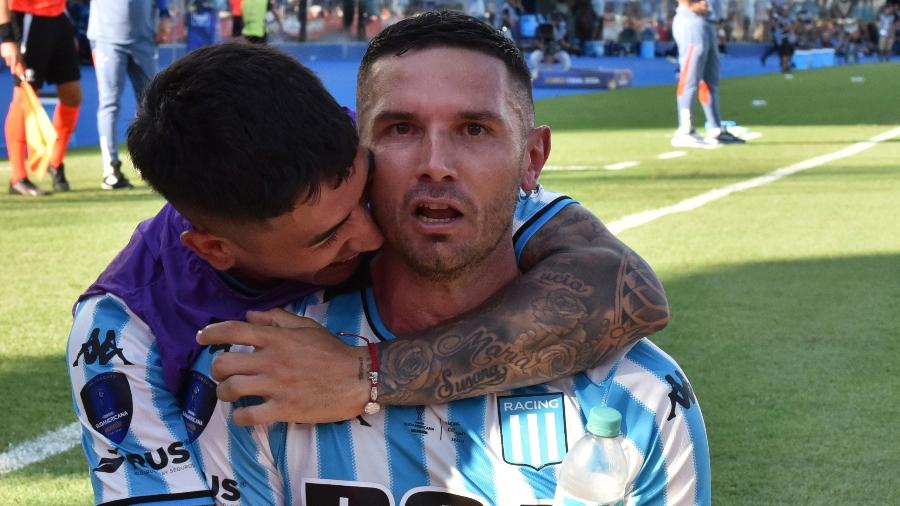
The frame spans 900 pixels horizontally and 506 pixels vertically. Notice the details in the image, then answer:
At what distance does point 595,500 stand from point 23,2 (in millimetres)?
8310

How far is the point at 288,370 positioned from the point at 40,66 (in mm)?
7660

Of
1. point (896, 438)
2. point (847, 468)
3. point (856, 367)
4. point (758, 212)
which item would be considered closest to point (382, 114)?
point (847, 468)

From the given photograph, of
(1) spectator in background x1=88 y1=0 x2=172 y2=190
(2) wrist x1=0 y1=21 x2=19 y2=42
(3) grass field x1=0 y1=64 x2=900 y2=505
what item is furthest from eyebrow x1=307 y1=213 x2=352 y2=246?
(1) spectator in background x1=88 y1=0 x2=172 y2=190

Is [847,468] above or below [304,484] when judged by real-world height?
below

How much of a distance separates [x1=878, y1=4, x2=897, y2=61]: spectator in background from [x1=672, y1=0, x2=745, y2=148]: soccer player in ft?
113

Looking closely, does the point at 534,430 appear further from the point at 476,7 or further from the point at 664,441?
the point at 476,7

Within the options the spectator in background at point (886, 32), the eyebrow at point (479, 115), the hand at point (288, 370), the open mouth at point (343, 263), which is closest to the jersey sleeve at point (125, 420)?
the hand at point (288, 370)

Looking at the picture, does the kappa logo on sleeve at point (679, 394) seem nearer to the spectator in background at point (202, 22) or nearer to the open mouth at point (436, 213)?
the open mouth at point (436, 213)

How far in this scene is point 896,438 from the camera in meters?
4.48

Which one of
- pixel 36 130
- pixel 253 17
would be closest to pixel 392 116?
pixel 36 130

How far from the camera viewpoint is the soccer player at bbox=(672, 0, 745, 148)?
13242 millimetres

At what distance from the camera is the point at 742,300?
21.2ft

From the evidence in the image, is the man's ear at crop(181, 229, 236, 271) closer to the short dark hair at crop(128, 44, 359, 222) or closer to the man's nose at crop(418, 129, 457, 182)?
the short dark hair at crop(128, 44, 359, 222)

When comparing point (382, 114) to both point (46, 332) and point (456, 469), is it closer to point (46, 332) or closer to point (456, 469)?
point (456, 469)
